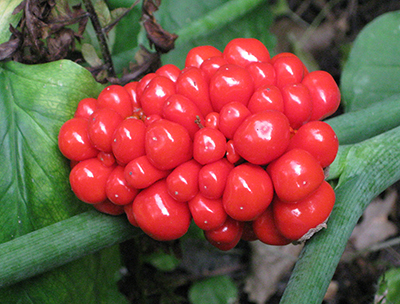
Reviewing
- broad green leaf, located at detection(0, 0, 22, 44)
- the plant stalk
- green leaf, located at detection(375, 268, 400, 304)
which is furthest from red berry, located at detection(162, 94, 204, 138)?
green leaf, located at detection(375, 268, 400, 304)

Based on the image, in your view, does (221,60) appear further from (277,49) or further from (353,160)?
(277,49)

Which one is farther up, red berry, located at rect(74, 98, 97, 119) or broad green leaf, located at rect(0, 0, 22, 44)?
broad green leaf, located at rect(0, 0, 22, 44)

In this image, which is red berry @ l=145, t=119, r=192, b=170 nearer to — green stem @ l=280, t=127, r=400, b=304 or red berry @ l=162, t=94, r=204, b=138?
red berry @ l=162, t=94, r=204, b=138

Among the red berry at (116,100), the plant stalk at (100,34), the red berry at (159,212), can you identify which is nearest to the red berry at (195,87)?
the red berry at (116,100)

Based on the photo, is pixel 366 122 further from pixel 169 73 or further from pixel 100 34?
pixel 100 34

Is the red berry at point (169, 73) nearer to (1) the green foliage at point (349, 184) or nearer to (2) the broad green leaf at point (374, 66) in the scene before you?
(1) the green foliage at point (349, 184)

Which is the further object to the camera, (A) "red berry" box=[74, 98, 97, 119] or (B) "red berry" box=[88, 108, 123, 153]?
(A) "red berry" box=[74, 98, 97, 119]

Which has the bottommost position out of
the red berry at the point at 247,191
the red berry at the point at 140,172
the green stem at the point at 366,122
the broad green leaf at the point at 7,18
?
the green stem at the point at 366,122
